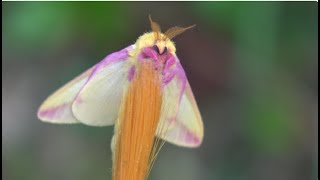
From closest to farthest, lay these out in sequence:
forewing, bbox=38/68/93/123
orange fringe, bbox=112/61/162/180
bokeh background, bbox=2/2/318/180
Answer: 1. orange fringe, bbox=112/61/162/180
2. forewing, bbox=38/68/93/123
3. bokeh background, bbox=2/2/318/180

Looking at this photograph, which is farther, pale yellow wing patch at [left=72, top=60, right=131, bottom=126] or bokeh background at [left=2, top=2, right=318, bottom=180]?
bokeh background at [left=2, top=2, right=318, bottom=180]

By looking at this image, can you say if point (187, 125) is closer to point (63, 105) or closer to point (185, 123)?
point (185, 123)

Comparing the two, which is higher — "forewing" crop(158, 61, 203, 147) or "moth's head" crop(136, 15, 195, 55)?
"moth's head" crop(136, 15, 195, 55)

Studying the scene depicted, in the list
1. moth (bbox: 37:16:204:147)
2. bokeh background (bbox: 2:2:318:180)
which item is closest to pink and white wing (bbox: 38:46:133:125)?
moth (bbox: 37:16:204:147)

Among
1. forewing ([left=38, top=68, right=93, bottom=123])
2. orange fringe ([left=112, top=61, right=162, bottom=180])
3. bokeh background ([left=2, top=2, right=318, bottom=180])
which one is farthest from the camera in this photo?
bokeh background ([left=2, top=2, right=318, bottom=180])

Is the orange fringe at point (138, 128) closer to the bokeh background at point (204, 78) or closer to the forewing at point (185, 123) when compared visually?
the forewing at point (185, 123)

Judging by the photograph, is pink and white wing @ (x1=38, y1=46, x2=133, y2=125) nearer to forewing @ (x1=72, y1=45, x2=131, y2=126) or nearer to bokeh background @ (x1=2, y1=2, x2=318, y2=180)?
forewing @ (x1=72, y1=45, x2=131, y2=126)

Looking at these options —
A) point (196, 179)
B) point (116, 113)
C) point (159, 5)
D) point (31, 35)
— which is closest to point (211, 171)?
point (196, 179)
